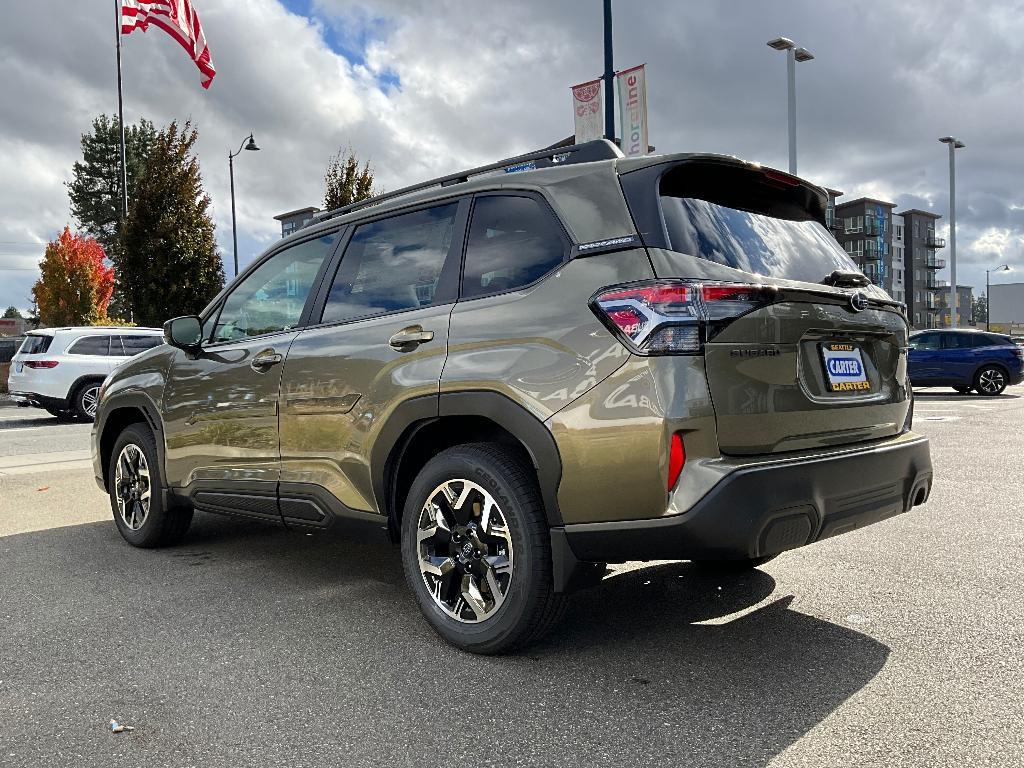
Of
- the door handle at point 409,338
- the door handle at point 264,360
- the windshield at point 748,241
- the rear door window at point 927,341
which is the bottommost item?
the rear door window at point 927,341

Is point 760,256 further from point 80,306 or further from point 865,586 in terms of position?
point 80,306

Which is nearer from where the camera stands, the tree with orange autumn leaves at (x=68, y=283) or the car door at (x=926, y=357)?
the car door at (x=926, y=357)

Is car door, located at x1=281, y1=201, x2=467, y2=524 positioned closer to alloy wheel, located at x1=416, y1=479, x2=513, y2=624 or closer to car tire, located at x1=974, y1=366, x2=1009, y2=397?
alloy wheel, located at x1=416, y1=479, x2=513, y2=624

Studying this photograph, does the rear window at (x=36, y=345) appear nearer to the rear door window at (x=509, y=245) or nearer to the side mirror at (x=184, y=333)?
the side mirror at (x=184, y=333)

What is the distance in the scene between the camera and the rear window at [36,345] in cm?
1557

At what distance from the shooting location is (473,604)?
3.28m

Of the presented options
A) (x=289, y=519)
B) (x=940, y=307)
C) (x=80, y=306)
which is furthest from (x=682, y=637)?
(x=940, y=307)

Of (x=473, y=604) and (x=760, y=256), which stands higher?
(x=760, y=256)

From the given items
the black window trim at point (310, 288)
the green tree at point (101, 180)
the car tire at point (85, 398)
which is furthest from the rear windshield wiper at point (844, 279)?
the green tree at point (101, 180)

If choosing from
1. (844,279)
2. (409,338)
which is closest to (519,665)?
(409,338)

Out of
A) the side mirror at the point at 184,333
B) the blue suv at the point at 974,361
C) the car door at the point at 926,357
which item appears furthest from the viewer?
the car door at the point at 926,357

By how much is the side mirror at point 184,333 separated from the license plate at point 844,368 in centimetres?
330

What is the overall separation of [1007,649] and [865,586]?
0.93 metres

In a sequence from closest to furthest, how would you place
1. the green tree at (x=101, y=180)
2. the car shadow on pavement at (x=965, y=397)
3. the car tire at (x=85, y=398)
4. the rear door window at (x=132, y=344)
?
the car tire at (x=85, y=398), the rear door window at (x=132, y=344), the car shadow on pavement at (x=965, y=397), the green tree at (x=101, y=180)
